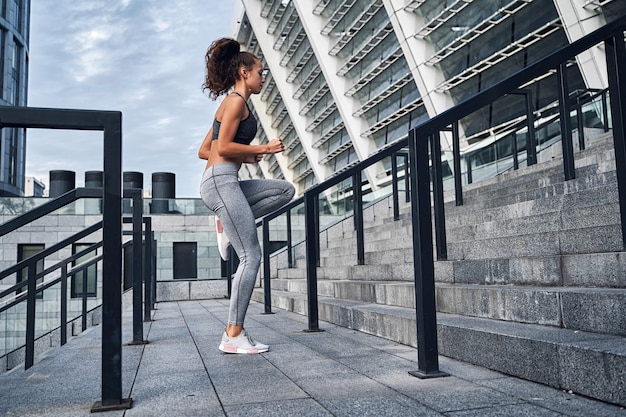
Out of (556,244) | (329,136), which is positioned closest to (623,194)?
(556,244)

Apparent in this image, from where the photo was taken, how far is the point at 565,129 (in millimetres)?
6070

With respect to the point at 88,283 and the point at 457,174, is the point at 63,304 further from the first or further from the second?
the point at 457,174

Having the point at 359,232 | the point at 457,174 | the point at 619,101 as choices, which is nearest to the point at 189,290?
the point at 359,232

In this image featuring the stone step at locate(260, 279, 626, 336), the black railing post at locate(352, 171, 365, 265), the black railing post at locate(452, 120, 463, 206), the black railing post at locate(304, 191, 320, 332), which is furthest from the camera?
the black railing post at locate(452, 120, 463, 206)

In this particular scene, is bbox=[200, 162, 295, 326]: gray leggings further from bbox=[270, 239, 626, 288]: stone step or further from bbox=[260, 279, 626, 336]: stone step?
bbox=[270, 239, 626, 288]: stone step

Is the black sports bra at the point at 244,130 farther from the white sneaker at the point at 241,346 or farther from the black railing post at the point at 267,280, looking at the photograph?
the black railing post at the point at 267,280

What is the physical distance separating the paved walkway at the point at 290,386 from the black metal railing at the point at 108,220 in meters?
0.16

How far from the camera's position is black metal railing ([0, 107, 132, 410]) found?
97.9 inches

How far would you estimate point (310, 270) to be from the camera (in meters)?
4.96

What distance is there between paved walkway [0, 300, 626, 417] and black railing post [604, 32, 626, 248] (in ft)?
4.12

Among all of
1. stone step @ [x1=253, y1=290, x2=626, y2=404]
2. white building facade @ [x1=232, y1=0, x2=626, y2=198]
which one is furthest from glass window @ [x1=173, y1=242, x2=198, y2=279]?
stone step @ [x1=253, y1=290, x2=626, y2=404]

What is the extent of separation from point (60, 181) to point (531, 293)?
2777cm

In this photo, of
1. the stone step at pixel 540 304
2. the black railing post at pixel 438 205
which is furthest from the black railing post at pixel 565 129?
the stone step at pixel 540 304

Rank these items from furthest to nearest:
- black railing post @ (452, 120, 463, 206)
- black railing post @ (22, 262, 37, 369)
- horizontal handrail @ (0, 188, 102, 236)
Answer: black railing post @ (452, 120, 463, 206), black railing post @ (22, 262, 37, 369), horizontal handrail @ (0, 188, 102, 236)
